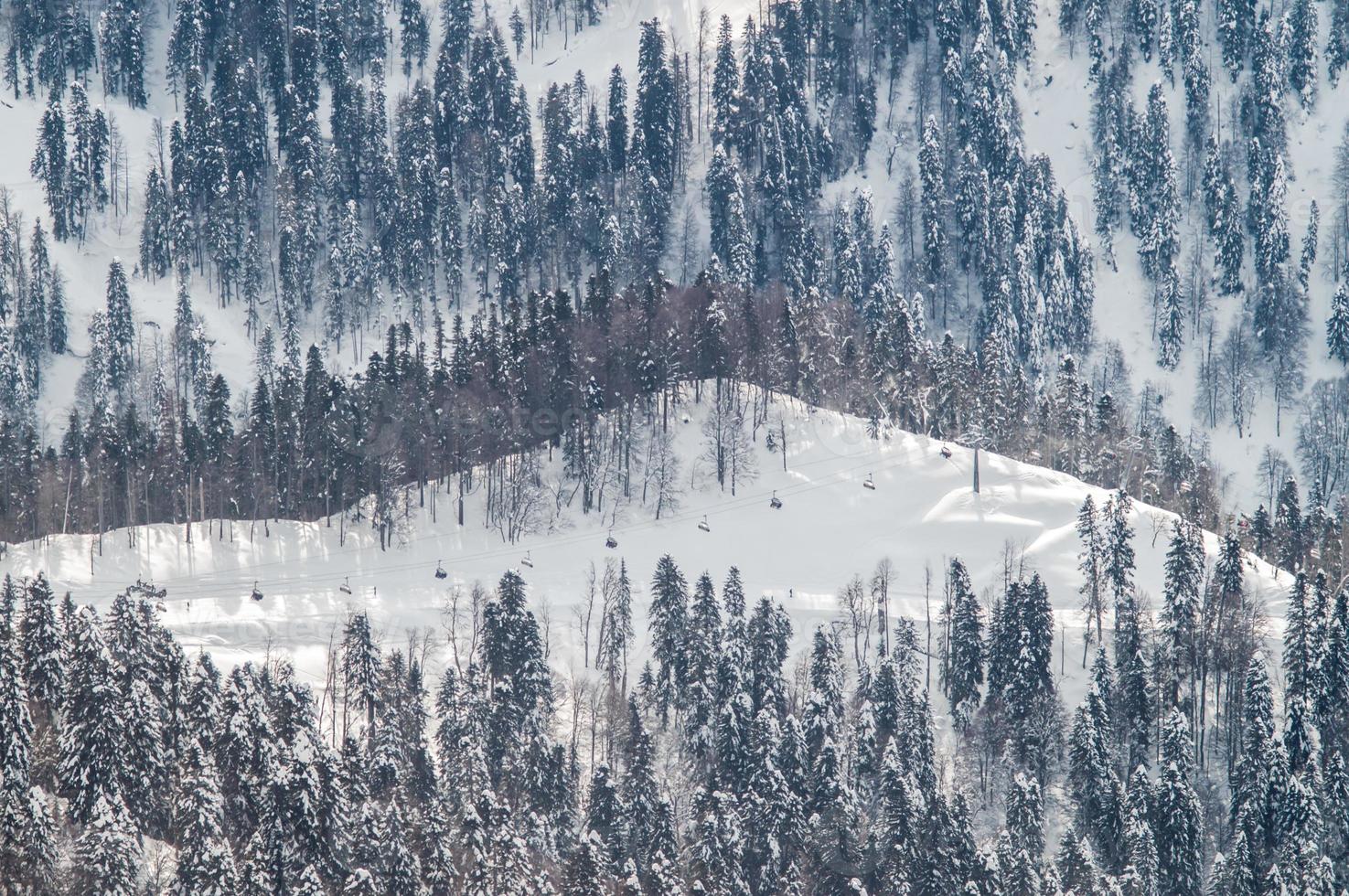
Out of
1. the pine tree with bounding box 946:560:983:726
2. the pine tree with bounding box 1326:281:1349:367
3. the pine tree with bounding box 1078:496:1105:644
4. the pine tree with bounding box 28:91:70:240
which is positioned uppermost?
the pine tree with bounding box 28:91:70:240

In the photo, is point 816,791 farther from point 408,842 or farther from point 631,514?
point 631,514

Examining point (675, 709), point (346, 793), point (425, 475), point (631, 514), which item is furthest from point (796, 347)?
point (346, 793)

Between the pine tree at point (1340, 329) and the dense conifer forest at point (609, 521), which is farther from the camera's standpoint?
the pine tree at point (1340, 329)

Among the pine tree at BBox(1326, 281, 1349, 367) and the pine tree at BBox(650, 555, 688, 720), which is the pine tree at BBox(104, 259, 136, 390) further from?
the pine tree at BBox(1326, 281, 1349, 367)

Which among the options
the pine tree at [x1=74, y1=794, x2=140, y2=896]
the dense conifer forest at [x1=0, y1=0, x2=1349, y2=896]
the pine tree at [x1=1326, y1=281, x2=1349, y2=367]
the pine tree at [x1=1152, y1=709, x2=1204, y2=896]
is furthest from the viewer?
the pine tree at [x1=1326, y1=281, x2=1349, y2=367]

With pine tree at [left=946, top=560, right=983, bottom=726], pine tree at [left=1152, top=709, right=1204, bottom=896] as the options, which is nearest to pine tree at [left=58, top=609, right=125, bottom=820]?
pine tree at [left=946, top=560, right=983, bottom=726]

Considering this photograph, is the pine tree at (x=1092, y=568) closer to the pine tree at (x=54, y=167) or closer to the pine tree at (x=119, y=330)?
the pine tree at (x=119, y=330)

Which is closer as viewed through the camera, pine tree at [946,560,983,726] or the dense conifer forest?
the dense conifer forest

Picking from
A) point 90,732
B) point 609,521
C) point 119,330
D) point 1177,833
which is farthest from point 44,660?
point 119,330

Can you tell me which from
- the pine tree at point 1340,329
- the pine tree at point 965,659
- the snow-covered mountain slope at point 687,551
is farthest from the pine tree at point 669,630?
the pine tree at point 1340,329
